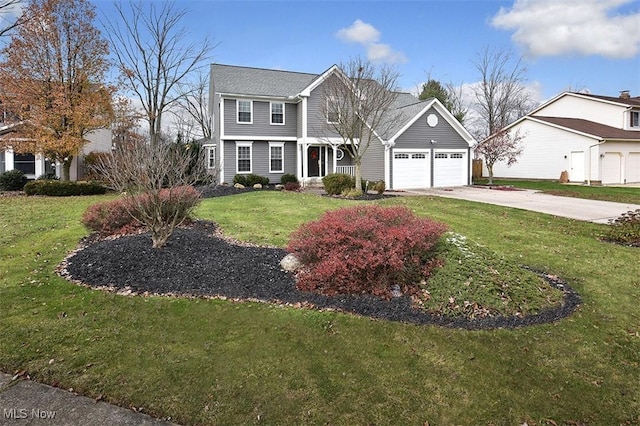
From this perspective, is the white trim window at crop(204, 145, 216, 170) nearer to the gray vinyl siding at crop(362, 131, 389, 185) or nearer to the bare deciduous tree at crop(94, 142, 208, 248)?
the gray vinyl siding at crop(362, 131, 389, 185)

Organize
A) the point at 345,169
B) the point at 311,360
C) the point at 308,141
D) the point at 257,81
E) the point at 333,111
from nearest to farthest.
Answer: the point at 311,360, the point at 333,111, the point at 308,141, the point at 345,169, the point at 257,81

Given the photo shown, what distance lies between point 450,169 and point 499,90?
976 inches

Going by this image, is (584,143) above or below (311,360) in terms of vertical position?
above

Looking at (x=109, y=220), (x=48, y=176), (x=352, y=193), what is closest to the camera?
(x=109, y=220)

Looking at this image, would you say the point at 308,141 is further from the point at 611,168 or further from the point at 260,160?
the point at 611,168

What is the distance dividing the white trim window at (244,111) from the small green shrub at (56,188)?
8943 mm

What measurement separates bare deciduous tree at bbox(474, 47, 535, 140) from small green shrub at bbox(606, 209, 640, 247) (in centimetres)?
3514

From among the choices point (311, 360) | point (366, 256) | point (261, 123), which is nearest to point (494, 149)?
point (261, 123)

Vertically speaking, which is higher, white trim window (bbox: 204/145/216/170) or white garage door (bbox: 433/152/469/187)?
white trim window (bbox: 204/145/216/170)

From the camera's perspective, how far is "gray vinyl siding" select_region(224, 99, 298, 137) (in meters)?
23.5

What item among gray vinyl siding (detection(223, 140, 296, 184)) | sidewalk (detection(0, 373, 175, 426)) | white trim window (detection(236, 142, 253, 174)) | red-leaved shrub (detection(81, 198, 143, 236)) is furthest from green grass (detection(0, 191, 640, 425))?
white trim window (detection(236, 142, 253, 174))

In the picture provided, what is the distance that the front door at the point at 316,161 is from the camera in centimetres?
2562

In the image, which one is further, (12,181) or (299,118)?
(299,118)

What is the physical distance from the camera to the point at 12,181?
21.1 metres
